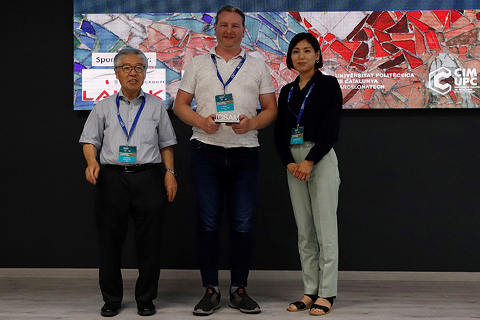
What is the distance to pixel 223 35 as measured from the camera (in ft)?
9.30

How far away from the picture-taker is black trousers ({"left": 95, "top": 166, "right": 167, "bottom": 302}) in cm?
275

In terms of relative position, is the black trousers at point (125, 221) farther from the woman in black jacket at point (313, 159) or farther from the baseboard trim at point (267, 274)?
the baseboard trim at point (267, 274)

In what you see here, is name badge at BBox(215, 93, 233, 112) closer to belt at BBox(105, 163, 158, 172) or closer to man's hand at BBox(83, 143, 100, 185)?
belt at BBox(105, 163, 158, 172)

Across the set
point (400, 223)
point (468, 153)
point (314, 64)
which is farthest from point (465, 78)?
point (314, 64)

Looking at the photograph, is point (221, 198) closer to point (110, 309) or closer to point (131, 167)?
point (131, 167)

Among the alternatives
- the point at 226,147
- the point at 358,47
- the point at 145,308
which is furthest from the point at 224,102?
the point at 358,47

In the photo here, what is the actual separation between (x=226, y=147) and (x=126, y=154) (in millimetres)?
568

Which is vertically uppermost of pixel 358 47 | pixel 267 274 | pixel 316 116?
pixel 358 47

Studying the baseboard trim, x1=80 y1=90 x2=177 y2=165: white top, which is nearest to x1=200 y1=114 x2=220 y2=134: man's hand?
x1=80 y1=90 x2=177 y2=165: white top

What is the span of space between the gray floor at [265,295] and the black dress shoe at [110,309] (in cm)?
4

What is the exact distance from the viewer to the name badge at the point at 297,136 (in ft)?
9.09

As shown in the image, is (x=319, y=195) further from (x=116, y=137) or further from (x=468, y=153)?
(x=468, y=153)

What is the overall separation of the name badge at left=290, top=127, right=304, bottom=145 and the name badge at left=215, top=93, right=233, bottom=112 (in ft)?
1.28

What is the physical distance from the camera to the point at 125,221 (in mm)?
2799
